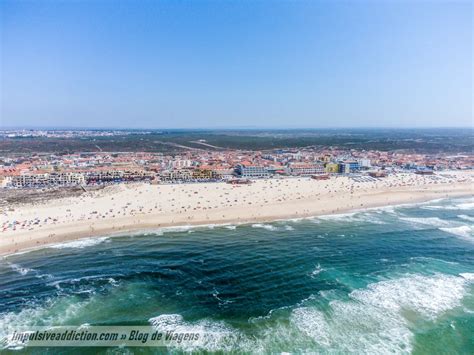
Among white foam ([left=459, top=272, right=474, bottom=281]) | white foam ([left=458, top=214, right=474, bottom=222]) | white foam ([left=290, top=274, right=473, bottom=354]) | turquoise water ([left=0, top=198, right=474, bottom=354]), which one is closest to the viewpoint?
white foam ([left=290, top=274, right=473, bottom=354])

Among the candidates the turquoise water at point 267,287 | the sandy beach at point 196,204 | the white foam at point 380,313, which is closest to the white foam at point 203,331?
the turquoise water at point 267,287

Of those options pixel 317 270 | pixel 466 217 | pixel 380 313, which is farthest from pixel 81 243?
pixel 466 217

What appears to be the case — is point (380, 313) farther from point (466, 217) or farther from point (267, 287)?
point (466, 217)

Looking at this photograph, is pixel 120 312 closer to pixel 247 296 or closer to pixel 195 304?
pixel 195 304

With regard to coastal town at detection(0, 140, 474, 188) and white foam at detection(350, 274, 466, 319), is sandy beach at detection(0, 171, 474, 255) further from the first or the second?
white foam at detection(350, 274, 466, 319)

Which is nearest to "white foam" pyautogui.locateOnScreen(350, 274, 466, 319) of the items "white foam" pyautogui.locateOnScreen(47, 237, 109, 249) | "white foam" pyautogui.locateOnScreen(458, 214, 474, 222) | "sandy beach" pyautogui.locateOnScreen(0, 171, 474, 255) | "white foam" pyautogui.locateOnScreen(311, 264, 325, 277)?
"white foam" pyautogui.locateOnScreen(311, 264, 325, 277)

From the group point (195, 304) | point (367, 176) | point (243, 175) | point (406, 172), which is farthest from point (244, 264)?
point (406, 172)
